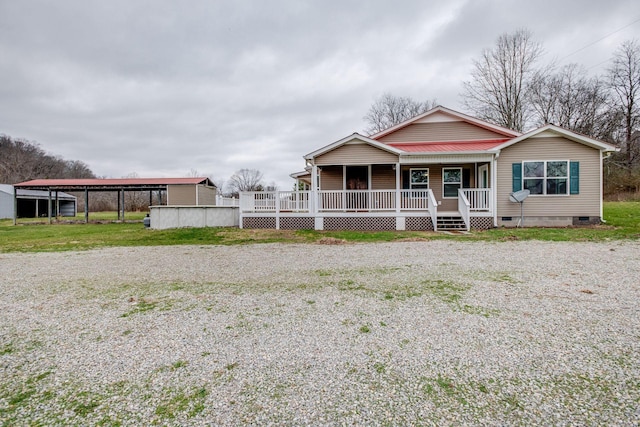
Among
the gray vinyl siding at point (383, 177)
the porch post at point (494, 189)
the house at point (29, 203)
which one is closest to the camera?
the porch post at point (494, 189)

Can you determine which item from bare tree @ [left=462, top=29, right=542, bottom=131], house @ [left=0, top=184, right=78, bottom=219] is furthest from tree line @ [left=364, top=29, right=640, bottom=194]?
house @ [left=0, top=184, right=78, bottom=219]

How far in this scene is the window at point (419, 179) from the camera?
14.8m

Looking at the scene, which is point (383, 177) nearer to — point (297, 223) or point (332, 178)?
point (332, 178)

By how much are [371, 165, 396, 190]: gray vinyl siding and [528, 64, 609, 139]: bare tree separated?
2148cm

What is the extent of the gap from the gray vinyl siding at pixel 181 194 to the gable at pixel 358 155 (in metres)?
11.9

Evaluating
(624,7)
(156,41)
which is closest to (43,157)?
(156,41)

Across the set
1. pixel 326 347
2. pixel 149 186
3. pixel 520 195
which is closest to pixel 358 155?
pixel 520 195

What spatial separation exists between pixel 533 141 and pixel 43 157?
236 ft

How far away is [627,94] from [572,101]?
17.7ft

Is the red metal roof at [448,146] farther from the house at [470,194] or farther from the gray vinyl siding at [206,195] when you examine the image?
the gray vinyl siding at [206,195]

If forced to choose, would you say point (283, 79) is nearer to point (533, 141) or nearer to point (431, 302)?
point (533, 141)

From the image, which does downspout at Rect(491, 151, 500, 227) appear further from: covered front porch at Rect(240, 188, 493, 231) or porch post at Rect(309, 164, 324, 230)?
porch post at Rect(309, 164, 324, 230)

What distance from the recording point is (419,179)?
14.9 meters

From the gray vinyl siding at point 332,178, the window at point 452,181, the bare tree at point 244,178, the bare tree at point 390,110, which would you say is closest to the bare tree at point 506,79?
the bare tree at point 390,110
